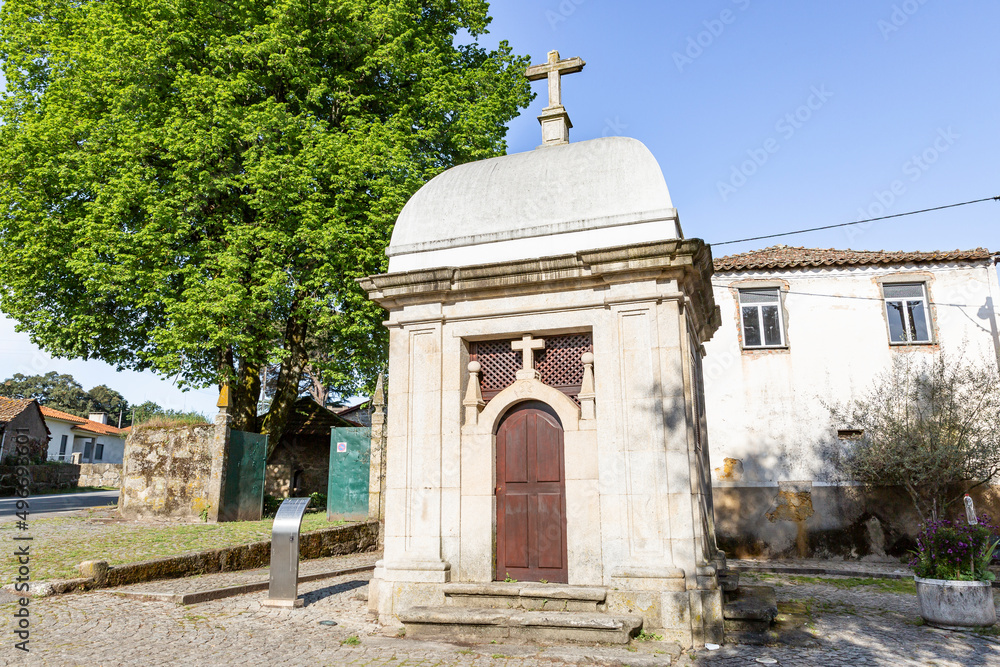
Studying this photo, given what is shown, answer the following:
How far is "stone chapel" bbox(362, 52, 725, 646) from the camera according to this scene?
664 centimetres

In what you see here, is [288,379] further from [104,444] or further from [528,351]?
[104,444]

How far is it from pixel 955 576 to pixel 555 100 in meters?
7.79

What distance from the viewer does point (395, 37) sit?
48.8ft

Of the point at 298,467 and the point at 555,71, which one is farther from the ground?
the point at 555,71

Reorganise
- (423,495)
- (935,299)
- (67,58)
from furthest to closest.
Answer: (935,299) < (67,58) < (423,495)

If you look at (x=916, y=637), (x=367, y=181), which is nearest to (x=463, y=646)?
(x=916, y=637)

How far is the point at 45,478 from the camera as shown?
3316cm

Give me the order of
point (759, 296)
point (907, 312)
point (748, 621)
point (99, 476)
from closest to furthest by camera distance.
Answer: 1. point (748, 621)
2. point (907, 312)
3. point (759, 296)
4. point (99, 476)

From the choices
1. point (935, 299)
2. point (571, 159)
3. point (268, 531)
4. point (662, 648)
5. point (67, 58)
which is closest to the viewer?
point (662, 648)

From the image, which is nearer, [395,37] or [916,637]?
[916,637]

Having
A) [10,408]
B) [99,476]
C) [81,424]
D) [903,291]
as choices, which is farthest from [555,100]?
[81,424]

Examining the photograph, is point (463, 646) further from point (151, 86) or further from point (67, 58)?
point (67, 58)

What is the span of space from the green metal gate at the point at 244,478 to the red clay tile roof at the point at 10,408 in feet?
84.0

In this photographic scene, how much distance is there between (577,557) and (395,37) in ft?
40.8
